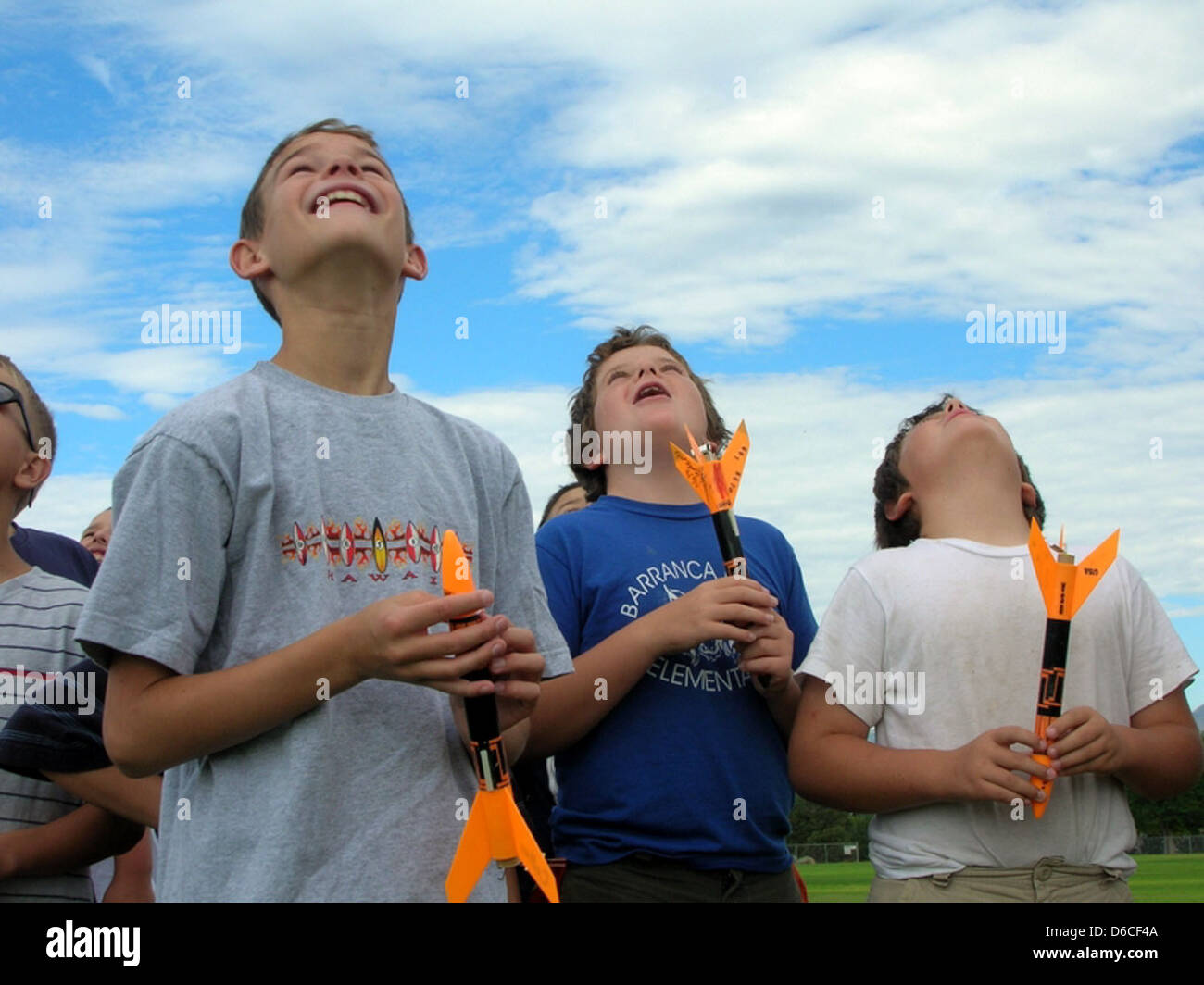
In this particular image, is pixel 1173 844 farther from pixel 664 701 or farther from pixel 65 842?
pixel 65 842

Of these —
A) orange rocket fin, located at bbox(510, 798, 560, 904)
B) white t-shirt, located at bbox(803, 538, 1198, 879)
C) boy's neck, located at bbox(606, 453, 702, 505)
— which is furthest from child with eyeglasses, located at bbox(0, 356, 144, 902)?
white t-shirt, located at bbox(803, 538, 1198, 879)

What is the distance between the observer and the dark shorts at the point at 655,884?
303 centimetres

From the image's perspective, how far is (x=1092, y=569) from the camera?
2.84 m

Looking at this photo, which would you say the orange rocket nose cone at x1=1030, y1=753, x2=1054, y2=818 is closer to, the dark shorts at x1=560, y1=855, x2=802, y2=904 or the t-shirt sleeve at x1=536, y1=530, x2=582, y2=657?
the dark shorts at x1=560, y1=855, x2=802, y2=904

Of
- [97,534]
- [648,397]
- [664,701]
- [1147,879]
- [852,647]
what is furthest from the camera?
[1147,879]

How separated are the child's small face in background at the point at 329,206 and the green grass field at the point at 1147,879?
18.7 metres

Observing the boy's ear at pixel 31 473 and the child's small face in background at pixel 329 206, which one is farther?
the boy's ear at pixel 31 473

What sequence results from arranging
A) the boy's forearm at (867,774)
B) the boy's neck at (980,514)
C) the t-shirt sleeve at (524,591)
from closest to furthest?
the t-shirt sleeve at (524,591) → the boy's forearm at (867,774) → the boy's neck at (980,514)

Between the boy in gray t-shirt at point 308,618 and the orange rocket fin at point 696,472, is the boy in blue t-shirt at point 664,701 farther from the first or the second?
the boy in gray t-shirt at point 308,618

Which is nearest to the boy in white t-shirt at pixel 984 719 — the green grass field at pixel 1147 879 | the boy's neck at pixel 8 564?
the boy's neck at pixel 8 564

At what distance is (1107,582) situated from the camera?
10.5ft

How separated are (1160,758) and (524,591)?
65.4 inches

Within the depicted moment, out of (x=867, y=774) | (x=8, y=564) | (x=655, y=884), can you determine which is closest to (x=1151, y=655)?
(x=867, y=774)
